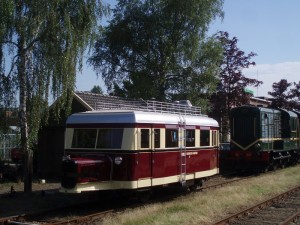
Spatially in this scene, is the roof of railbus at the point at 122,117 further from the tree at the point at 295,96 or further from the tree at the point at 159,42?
the tree at the point at 295,96

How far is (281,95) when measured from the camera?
43.5 meters

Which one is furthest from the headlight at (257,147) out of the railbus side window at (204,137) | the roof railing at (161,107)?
the railbus side window at (204,137)

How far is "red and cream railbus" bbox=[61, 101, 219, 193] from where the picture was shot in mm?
12391

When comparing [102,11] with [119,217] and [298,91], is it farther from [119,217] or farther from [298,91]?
[298,91]

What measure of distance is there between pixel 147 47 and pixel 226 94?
23.5 ft

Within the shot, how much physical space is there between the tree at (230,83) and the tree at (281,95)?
1174cm

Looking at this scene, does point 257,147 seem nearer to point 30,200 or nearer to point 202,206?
point 202,206

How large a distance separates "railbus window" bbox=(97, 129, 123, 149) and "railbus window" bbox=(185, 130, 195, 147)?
10.4 ft

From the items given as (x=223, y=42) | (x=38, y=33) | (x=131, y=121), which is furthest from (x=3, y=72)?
(x=223, y=42)

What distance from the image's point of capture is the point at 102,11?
16.4 metres

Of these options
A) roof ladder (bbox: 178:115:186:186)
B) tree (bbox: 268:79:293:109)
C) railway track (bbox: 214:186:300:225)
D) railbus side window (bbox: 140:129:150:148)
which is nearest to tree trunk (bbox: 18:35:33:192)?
railbus side window (bbox: 140:129:150:148)

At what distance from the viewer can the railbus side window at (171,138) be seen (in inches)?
558

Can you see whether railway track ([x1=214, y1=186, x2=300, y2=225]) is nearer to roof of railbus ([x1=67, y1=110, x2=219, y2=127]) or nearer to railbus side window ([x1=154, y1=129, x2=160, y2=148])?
railbus side window ([x1=154, y1=129, x2=160, y2=148])

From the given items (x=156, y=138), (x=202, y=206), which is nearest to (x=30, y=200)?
(x=156, y=138)
